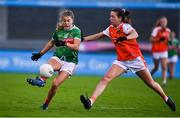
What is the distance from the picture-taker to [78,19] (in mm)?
34000

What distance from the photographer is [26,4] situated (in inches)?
Answer: 1283

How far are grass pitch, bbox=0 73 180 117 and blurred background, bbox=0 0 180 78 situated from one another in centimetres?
714

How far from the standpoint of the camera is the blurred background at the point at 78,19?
107 feet

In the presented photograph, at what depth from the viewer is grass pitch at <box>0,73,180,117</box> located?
1516 centimetres

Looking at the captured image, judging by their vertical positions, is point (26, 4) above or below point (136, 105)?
below

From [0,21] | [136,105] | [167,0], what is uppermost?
[136,105]

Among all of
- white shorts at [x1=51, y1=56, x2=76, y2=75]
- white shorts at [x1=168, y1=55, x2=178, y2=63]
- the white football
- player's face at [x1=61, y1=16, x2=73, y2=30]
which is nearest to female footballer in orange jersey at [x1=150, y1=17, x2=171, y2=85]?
white shorts at [x1=168, y1=55, x2=178, y2=63]

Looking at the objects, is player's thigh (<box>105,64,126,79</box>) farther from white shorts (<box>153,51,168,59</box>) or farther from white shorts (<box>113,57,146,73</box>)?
white shorts (<box>153,51,168,59</box>)

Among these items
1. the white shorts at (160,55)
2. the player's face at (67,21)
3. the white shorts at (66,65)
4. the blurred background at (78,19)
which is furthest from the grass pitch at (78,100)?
the blurred background at (78,19)

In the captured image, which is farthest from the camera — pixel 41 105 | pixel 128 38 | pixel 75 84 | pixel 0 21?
pixel 0 21

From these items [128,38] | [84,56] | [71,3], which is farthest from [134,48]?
[71,3]

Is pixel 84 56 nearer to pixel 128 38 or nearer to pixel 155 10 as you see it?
pixel 155 10

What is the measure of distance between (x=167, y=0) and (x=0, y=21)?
8.06 metres

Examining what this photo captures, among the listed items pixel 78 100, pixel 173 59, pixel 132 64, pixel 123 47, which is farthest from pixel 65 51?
pixel 173 59
